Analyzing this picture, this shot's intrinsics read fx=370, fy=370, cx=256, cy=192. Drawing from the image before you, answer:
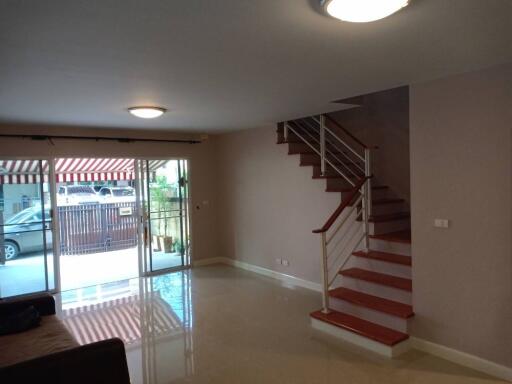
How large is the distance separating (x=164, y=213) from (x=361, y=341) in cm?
411

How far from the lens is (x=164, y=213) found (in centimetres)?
648

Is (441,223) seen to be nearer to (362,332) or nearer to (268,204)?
(362,332)

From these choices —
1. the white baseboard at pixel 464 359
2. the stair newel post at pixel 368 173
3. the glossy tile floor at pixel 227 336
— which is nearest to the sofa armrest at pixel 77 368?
the glossy tile floor at pixel 227 336

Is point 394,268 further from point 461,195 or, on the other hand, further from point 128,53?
point 128,53

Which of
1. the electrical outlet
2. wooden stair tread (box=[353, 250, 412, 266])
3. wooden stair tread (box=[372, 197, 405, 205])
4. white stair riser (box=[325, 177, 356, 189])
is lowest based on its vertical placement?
wooden stair tread (box=[353, 250, 412, 266])

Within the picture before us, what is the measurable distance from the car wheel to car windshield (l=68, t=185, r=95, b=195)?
501 cm

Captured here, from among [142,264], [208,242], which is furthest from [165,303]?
[208,242]

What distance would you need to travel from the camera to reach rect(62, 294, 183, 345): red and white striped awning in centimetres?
390

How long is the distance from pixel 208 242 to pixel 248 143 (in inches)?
80.5

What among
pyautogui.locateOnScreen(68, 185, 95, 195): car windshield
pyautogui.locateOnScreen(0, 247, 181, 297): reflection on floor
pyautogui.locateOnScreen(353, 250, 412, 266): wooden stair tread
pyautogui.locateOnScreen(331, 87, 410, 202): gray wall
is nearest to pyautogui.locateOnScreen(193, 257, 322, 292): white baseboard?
pyautogui.locateOnScreen(0, 247, 181, 297): reflection on floor

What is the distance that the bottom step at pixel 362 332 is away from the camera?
3277 mm

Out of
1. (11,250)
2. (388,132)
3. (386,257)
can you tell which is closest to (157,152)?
(11,250)

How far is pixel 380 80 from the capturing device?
319 centimetres

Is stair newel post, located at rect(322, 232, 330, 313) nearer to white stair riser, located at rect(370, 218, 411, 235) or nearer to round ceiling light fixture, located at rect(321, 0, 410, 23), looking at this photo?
Answer: white stair riser, located at rect(370, 218, 411, 235)
